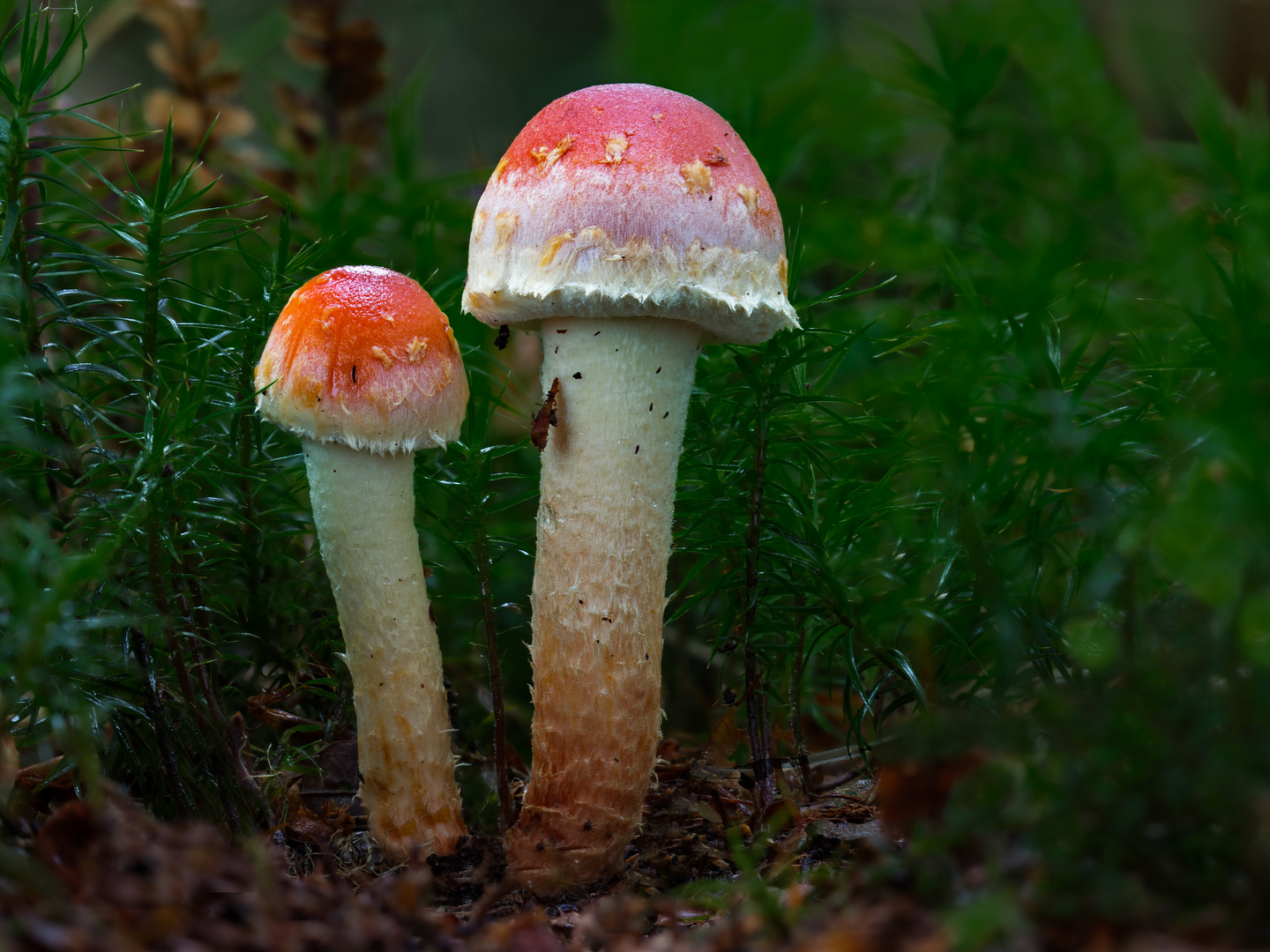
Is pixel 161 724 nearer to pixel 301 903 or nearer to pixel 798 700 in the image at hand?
pixel 301 903

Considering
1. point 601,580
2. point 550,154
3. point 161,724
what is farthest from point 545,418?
point 161,724

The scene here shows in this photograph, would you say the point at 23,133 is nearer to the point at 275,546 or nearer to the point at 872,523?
the point at 275,546

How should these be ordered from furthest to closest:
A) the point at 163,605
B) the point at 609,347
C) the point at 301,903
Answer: the point at 609,347, the point at 163,605, the point at 301,903

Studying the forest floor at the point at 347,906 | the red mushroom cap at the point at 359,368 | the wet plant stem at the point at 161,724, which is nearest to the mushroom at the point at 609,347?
the red mushroom cap at the point at 359,368

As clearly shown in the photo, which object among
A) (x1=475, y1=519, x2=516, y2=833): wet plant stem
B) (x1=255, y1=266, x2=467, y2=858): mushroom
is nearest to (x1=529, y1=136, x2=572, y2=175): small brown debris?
(x1=255, y1=266, x2=467, y2=858): mushroom

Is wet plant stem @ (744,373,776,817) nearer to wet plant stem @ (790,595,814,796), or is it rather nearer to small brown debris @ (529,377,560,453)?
wet plant stem @ (790,595,814,796)

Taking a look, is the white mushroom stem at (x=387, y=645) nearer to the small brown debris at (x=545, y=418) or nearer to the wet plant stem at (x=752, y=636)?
the small brown debris at (x=545, y=418)
